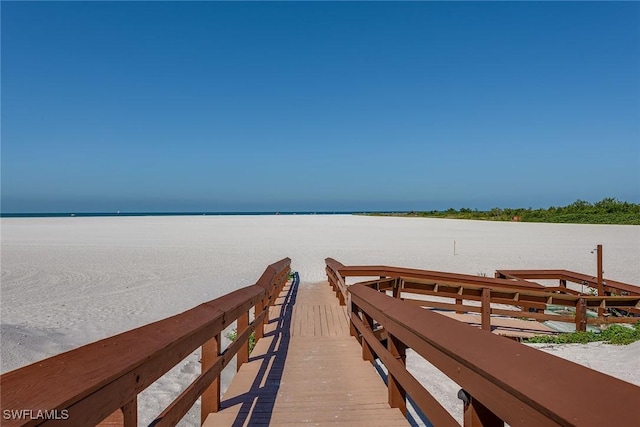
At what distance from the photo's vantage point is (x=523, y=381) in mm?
1353

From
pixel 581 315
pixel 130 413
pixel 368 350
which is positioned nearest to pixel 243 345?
pixel 368 350

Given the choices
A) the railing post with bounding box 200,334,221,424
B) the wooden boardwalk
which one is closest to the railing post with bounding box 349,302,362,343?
the wooden boardwalk

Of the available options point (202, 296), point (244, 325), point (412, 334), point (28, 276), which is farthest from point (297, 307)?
point (28, 276)

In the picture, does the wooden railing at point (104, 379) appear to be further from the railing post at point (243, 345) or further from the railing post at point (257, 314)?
the railing post at point (257, 314)

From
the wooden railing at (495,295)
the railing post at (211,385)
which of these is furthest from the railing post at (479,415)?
the wooden railing at (495,295)

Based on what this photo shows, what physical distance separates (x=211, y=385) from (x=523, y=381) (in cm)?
271

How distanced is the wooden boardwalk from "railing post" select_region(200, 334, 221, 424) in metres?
0.07

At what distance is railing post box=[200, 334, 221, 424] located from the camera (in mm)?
3152

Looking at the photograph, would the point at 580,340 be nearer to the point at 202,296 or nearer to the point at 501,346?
the point at 501,346

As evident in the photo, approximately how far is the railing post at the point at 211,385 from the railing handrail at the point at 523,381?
164 centimetres

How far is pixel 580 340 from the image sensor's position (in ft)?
25.9

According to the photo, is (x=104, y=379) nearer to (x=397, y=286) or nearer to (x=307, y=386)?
(x=307, y=386)

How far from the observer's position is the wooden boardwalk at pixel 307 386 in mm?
3365

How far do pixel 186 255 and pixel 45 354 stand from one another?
1482 centimetres
